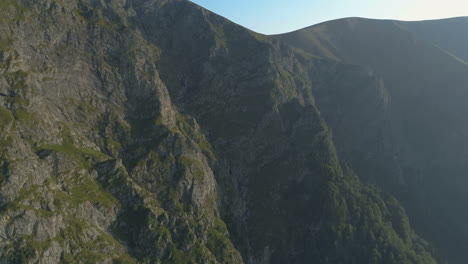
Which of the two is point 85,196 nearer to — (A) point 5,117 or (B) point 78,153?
(B) point 78,153

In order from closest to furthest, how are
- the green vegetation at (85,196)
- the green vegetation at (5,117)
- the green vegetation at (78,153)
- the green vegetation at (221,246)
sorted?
1. the green vegetation at (85,196)
2. the green vegetation at (5,117)
3. the green vegetation at (78,153)
4. the green vegetation at (221,246)

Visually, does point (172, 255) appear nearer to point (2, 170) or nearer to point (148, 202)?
point (148, 202)

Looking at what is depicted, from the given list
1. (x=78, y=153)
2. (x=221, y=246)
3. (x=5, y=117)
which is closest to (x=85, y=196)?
(x=78, y=153)

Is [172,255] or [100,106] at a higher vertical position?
[100,106]

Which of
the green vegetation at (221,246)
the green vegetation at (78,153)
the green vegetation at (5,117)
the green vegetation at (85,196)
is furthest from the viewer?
the green vegetation at (221,246)

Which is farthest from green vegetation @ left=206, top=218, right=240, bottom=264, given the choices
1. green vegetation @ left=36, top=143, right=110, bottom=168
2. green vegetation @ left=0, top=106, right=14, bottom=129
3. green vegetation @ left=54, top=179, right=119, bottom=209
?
green vegetation @ left=0, top=106, right=14, bottom=129

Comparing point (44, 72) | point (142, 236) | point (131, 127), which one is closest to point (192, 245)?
point (142, 236)

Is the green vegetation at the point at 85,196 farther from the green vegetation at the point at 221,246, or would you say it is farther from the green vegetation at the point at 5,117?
the green vegetation at the point at 221,246

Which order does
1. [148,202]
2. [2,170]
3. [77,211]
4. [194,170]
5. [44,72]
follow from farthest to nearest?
[194,170], [44,72], [148,202], [77,211], [2,170]

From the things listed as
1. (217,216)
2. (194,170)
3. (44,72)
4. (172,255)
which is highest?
(44,72)

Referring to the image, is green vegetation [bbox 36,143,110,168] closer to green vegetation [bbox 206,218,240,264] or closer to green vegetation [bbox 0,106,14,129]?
green vegetation [bbox 0,106,14,129]

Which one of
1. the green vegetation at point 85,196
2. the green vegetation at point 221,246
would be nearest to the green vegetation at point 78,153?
the green vegetation at point 85,196
